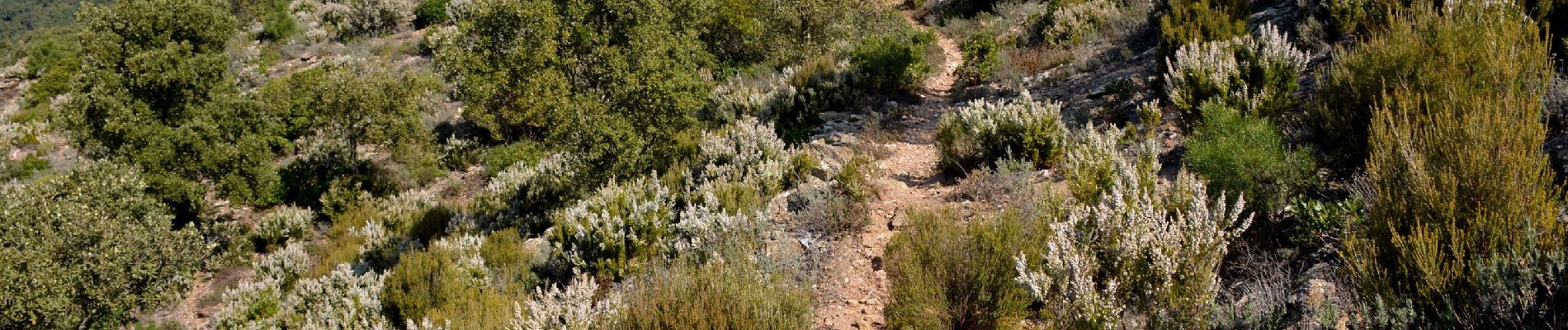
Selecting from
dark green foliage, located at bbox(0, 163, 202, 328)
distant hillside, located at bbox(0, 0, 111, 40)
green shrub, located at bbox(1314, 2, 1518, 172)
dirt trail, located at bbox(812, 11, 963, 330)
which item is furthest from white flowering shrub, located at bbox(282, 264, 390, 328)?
distant hillside, located at bbox(0, 0, 111, 40)

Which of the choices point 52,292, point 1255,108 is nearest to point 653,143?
point 1255,108

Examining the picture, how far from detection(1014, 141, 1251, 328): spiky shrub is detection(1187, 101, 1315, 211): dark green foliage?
3.71 ft

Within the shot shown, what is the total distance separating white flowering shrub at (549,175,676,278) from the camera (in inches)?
290

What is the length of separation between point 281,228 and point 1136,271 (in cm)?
1481

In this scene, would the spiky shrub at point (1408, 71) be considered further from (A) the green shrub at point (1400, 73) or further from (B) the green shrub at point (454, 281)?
(B) the green shrub at point (454, 281)

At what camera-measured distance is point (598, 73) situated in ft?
32.3

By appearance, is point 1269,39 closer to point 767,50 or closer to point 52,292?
point 767,50

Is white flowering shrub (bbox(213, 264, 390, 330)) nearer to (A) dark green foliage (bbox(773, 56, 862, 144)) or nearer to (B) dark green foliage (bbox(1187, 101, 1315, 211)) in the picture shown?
(A) dark green foliage (bbox(773, 56, 862, 144))

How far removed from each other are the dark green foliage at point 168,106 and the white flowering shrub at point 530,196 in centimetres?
614

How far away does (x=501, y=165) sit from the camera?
1507 centimetres

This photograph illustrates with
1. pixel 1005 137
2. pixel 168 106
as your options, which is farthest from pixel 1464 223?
pixel 168 106

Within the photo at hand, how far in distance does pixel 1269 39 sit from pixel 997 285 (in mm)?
4661

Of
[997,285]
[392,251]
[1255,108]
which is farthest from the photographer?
[392,251]

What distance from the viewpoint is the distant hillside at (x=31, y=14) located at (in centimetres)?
9881
